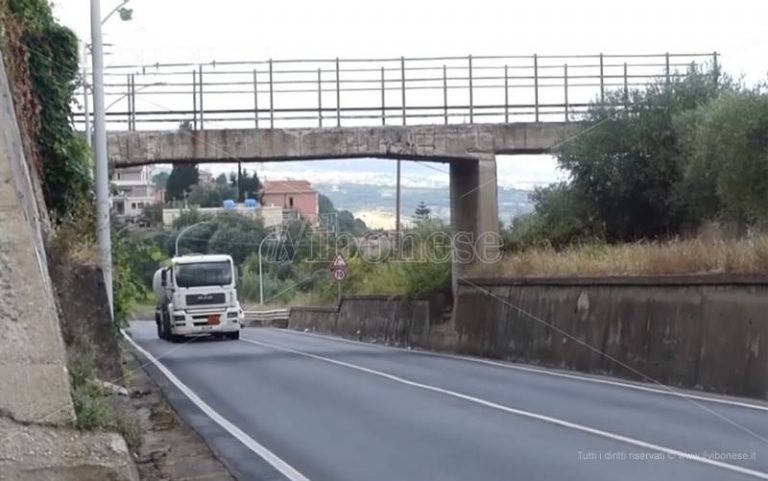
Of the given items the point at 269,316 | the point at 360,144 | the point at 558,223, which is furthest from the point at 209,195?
the point at 360,144

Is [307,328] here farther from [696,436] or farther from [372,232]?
[696,436]

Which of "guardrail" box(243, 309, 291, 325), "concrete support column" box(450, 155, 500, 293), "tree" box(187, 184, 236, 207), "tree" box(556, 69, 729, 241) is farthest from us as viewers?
"tree" box(187, 184, 236, 207)

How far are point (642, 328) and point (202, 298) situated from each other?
85.4 feet

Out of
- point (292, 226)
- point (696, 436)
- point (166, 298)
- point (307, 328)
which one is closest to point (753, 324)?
point (696, 436)

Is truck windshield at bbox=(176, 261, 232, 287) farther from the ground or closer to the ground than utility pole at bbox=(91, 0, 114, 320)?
closer to the ground

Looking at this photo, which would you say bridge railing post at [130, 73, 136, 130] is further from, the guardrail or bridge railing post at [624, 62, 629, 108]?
the guardrail

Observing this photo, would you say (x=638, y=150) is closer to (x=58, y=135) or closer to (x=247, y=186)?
(x=58, y=135)

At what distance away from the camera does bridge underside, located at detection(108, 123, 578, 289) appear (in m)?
37.4

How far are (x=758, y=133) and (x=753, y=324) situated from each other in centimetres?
839

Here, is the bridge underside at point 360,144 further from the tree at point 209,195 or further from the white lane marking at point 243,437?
the tree at point 209,195

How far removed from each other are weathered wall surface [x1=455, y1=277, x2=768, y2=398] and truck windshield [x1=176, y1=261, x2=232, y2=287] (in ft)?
50.2

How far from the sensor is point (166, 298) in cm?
5097

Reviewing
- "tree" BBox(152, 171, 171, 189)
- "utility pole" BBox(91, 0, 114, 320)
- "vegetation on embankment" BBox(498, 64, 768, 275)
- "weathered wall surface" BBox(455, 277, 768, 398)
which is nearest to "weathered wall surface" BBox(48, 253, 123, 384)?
"utility pole" BBox(91, 0, 114, 320)

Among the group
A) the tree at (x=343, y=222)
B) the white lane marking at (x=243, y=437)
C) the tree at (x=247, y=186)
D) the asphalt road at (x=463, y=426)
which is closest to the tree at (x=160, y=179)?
the tree at (x=247, y=186)
